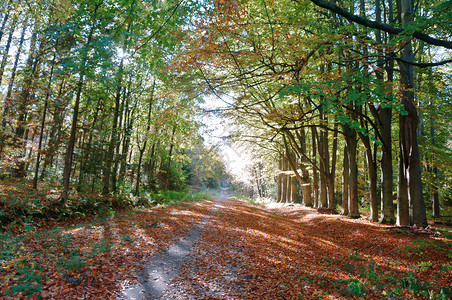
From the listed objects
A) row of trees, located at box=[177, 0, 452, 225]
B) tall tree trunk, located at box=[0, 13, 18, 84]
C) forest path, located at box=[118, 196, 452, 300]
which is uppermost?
tall tree trunk, located at box=[0, 13, 18, 84]

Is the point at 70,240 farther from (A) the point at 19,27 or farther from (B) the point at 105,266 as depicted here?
(A) the point at 19,27

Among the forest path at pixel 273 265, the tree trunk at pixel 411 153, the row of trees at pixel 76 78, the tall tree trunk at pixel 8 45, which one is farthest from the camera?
the tall tree trunk at pixel 8 45

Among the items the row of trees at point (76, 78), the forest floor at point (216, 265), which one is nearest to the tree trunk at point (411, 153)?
the forest floor at point (216, 265)

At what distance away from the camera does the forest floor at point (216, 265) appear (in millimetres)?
3846

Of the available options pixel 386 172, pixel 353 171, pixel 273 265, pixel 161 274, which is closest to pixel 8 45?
pixel 161 274

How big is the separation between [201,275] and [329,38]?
713cm

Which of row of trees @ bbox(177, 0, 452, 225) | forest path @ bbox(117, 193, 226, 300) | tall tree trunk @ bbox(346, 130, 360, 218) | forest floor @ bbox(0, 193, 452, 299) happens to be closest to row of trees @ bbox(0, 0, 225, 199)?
row of trees @ bbox(177, 0, 452, 225)

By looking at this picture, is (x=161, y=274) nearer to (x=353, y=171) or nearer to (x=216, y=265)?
(x=216, y=265)

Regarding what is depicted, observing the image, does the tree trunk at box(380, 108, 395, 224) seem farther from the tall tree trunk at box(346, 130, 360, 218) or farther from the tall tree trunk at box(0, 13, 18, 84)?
the tall tree trunk at box(0, 13, 18, 84)

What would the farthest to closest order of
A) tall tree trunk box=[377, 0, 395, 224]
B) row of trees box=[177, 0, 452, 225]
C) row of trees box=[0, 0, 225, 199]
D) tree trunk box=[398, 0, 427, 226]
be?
tall tree trunk box=[377, 0, 395, 224] → tree trunk box=[398, 0, 427, 226] → row of trees box=[0, 0, 225, 199] → row of trees box=[177, 0, 452, 225]

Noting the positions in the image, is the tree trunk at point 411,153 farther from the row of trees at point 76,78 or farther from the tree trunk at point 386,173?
Answer: the row of trees at point 76,78

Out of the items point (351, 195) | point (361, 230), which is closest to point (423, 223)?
point (361, 230)

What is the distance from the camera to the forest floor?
3.85m

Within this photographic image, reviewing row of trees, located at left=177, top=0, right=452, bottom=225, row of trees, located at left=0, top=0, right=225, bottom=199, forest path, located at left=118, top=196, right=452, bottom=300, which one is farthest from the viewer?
row of trees, located at left=0, top=0, right=225, bottom=199
